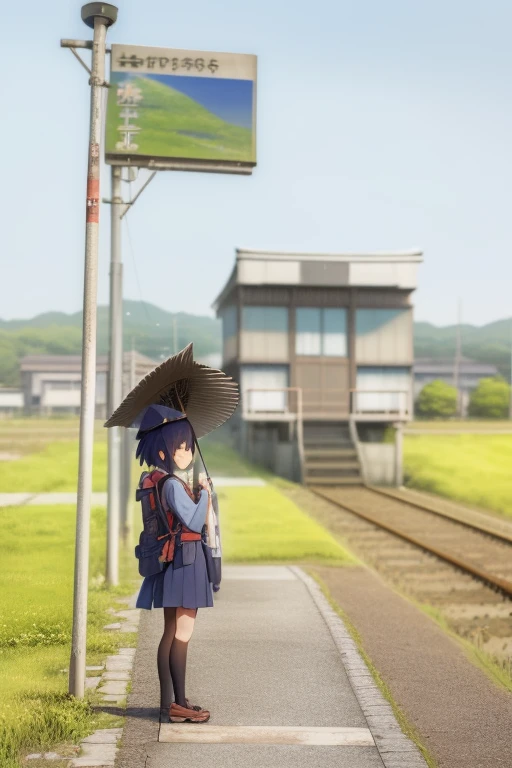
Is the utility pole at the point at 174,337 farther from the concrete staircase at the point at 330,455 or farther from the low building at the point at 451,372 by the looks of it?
the low building at the point at 451,372

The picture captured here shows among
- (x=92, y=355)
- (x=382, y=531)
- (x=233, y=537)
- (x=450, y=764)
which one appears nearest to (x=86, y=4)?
(x=92, y=355)

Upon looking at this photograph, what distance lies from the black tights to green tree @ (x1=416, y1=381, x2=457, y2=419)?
8017cm

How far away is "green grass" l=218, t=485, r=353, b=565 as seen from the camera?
14.2 m

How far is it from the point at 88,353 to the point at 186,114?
4872 millimetres

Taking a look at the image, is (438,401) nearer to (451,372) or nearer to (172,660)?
(451,372)

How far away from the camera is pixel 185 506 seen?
577 centimetres

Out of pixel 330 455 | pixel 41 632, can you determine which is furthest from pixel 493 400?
pixel 41 632

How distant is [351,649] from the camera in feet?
26.1

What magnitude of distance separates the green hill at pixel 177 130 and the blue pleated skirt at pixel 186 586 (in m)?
5.64

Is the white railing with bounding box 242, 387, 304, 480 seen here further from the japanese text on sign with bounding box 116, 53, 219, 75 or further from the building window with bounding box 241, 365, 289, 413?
the japanese text on sign with bounding box 116, 53, 219, 75

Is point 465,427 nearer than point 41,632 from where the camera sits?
No

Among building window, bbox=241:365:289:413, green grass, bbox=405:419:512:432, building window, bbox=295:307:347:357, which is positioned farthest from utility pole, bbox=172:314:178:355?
green grass, bbox=405:419:512:432

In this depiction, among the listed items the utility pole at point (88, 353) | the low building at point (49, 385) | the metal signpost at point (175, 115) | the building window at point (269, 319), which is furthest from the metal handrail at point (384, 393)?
the low building at point (49, 385)

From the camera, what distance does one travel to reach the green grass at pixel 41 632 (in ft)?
18.8
